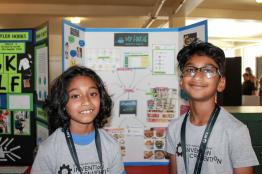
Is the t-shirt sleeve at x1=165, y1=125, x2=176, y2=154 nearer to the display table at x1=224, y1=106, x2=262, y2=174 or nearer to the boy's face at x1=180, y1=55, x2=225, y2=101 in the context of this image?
the boy's face at x1=180, y1=55, x2=225, y2=101

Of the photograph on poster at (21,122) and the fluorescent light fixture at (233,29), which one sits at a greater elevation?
the fluorescent light fixture at (233,29)

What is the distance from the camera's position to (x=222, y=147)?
1.47 m

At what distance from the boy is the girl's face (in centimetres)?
47

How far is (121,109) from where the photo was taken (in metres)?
2.49

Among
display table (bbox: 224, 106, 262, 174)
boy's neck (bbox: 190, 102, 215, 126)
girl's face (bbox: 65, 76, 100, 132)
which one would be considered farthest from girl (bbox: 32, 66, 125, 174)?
display table (bbox: 224, 106, 262, 174)

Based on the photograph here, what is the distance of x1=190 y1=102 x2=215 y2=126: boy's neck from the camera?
1569 mm

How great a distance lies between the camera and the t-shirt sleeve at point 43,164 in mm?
1442

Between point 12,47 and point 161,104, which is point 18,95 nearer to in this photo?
point 12,47

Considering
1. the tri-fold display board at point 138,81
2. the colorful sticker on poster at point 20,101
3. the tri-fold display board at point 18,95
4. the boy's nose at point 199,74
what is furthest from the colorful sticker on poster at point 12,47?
the boy's nose at point 199,74

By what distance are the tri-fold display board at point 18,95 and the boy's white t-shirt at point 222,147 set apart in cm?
232

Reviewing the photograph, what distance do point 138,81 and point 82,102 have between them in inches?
39.6

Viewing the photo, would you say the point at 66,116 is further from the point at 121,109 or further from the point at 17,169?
the point at 17,169

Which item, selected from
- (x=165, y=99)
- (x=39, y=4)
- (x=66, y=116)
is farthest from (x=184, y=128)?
(x=39, y=4)

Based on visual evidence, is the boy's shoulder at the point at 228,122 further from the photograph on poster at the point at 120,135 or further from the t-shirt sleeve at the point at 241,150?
the photograph on poster at the point at 120,135
